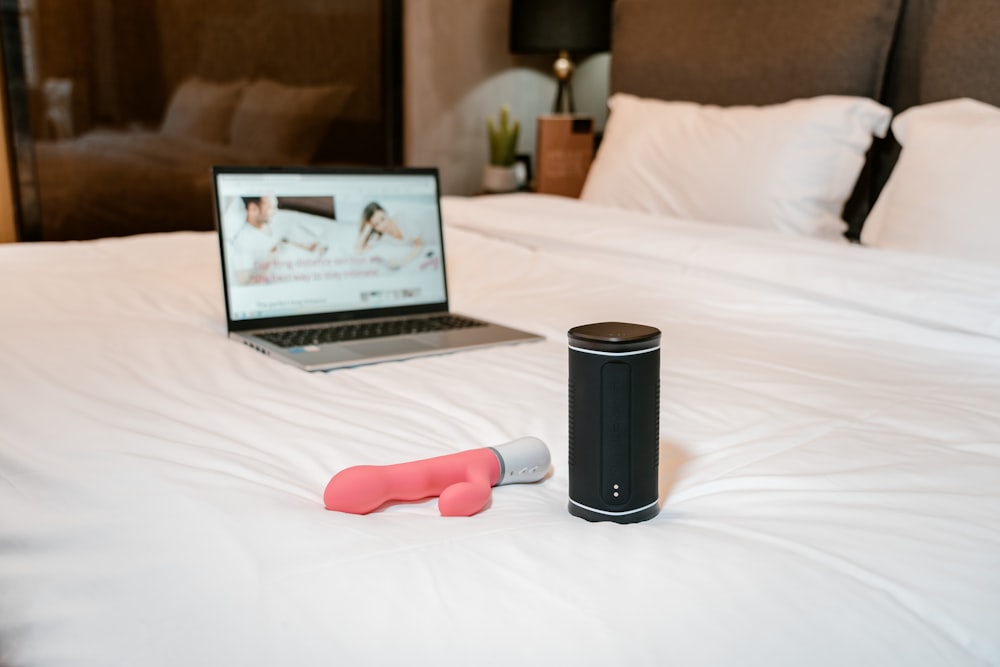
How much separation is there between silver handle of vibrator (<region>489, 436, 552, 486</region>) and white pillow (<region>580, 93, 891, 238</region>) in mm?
1335

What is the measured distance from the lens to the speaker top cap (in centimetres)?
66

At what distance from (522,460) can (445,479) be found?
76mm

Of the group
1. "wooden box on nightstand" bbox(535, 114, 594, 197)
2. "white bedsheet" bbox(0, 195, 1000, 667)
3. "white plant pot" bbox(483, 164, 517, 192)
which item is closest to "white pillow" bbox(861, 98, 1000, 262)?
"white bedsheet" bbox(0, 195, 1000, 667)

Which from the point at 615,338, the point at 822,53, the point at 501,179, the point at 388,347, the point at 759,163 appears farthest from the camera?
the point at 501,179

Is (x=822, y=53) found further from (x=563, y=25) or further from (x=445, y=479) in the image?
(x=445, y=479)

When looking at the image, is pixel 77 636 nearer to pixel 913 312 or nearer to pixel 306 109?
pixel 913 312

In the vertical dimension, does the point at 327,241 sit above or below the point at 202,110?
below

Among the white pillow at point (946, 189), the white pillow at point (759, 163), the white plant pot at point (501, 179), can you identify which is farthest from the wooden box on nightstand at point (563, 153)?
the white pillow at point (946, 189)

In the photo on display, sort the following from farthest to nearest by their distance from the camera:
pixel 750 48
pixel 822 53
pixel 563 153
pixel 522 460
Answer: pixel 563 153 < pixel 750 48 < pixel 822 53 < pixel 522 460

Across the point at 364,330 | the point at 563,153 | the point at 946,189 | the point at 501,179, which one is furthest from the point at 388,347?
the point at 501,179

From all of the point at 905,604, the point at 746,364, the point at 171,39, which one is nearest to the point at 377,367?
the point at 746,364

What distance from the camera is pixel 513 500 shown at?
0.75 metres

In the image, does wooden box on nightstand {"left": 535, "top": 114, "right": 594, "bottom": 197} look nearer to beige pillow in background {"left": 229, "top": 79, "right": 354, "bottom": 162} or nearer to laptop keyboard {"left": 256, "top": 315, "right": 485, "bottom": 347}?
beige pillow in background {"left": 229, "top": 79, "right": 354, "bottom": 162}

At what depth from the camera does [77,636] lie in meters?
0.54
